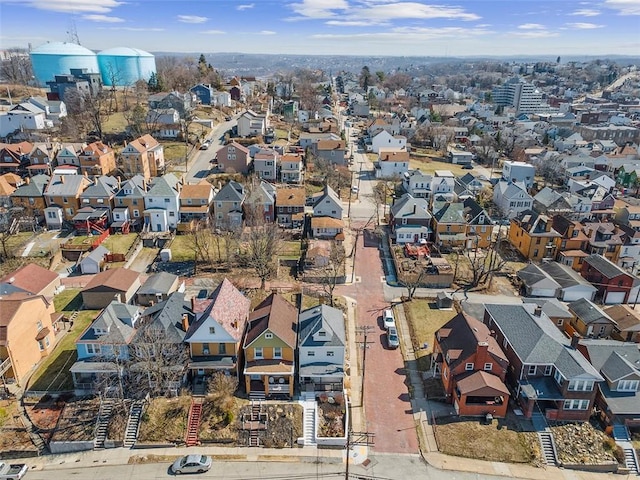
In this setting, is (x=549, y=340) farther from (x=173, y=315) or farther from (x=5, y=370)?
(x=5, y=370)

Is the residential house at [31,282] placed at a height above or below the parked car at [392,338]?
above

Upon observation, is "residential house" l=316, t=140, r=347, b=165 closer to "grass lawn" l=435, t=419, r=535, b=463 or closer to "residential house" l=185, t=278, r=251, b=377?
"residential house" l=185, t=278, r=251, b=377

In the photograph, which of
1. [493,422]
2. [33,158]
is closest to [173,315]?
[493,422]

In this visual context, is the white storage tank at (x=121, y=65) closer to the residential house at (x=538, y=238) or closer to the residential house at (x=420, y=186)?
the residential house at (x=420, y=186)

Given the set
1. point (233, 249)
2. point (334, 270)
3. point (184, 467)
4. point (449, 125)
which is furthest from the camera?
Result: point (449, 125)

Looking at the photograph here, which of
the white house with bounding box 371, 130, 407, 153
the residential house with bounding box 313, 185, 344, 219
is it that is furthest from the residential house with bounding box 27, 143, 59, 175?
the white house with bounding box 371, 130, 407, 153

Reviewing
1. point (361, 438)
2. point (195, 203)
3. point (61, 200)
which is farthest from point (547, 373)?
point (61, 200)

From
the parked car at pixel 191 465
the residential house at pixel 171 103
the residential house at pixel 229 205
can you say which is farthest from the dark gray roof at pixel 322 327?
Result: the residential house at pixel 171 103
